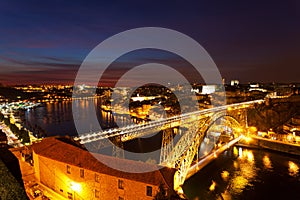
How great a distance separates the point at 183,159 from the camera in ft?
47.0

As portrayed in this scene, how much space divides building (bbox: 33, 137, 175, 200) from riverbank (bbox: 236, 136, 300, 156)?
20.6 meters

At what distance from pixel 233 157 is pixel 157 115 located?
81.7 ft

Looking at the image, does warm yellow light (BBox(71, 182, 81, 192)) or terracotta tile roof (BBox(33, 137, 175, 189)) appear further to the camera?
warm yellow light (BBox(71, 182, 81, 192))

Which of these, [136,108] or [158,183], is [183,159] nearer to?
[158,183]

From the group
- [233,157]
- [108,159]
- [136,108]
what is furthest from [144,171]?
[136,108]

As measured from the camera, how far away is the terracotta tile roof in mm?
8055

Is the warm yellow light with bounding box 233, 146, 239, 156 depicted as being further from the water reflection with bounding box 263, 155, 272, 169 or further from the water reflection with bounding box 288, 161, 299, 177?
the water reflection with bounding box 288, 161, 299, 177

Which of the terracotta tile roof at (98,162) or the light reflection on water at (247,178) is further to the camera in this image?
the light reflection on water at (247,178)

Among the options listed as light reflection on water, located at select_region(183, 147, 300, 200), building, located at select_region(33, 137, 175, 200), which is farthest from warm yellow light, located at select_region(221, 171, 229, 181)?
building, located at select_region(33, 137, 175, 200)

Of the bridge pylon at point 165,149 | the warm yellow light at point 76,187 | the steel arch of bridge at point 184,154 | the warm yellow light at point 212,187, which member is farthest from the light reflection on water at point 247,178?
the warm yellow light at point 76,187

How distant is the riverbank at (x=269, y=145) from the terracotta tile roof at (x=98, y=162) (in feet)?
67.5

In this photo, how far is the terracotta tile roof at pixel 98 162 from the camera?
805cm

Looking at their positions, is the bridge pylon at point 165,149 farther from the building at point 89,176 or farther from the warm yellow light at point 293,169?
the warm yellow light at point 293,169

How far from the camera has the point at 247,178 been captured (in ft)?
58.0
